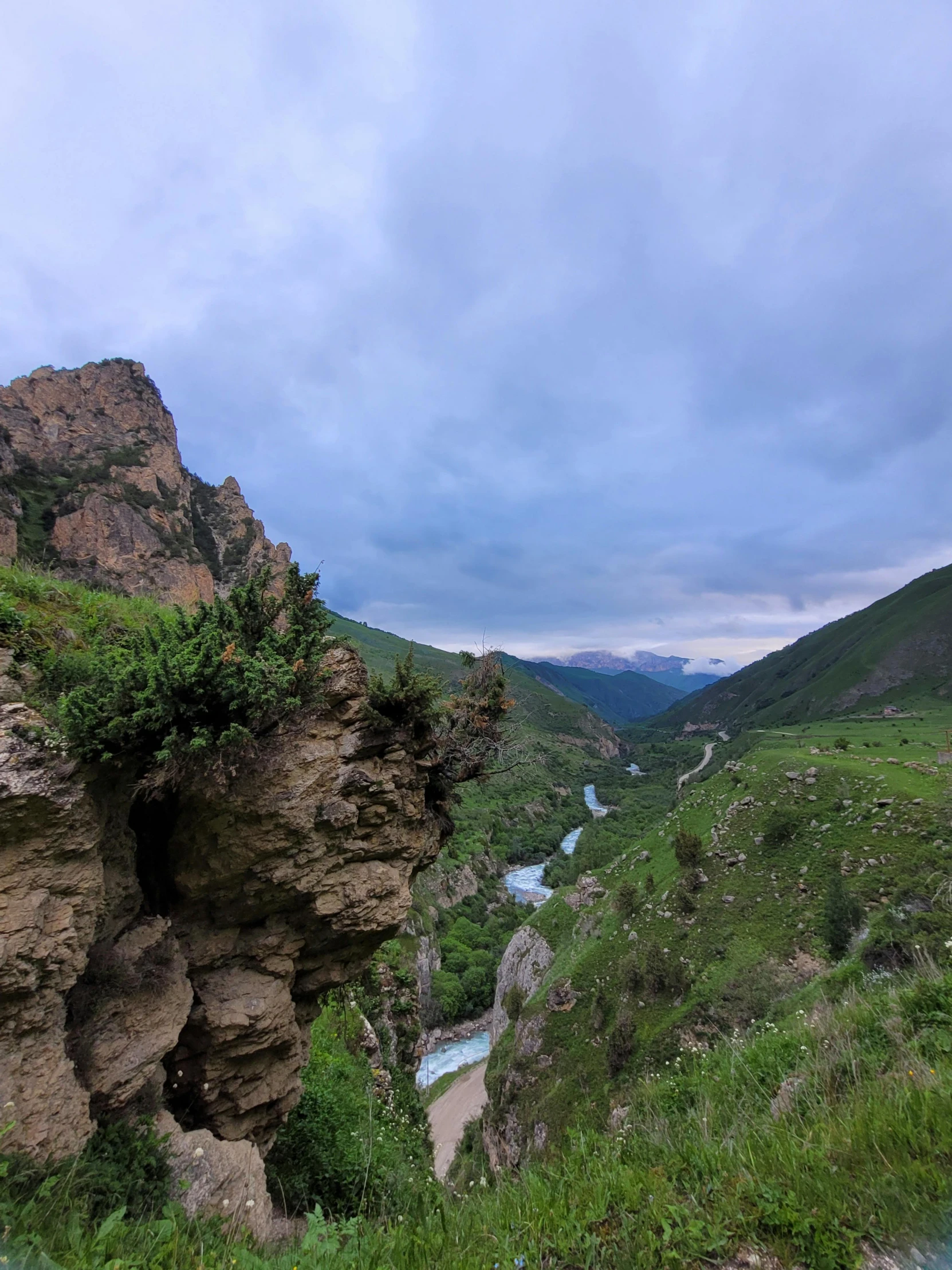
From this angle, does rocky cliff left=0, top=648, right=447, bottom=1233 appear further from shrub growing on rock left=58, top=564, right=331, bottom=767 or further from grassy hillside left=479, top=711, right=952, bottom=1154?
grassy hillside left=479, top=711, right=952, bottom=1154

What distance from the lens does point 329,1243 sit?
3.82m

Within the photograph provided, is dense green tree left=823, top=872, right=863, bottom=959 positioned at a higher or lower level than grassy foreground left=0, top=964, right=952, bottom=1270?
lower

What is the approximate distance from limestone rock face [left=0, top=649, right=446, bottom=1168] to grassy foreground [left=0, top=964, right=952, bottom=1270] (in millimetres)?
1240

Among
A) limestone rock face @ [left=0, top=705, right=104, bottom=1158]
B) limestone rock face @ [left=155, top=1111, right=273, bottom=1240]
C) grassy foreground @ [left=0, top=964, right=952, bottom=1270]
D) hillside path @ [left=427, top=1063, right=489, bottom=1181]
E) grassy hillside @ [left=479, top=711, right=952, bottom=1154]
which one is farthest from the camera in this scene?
hillside path @ [left=427, top=1063, right=489, bottom=1181]

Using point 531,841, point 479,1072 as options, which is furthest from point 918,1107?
point 531,841

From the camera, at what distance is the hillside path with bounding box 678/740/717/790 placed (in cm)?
12430

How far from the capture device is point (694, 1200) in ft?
11.4

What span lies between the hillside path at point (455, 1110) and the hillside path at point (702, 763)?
268ft

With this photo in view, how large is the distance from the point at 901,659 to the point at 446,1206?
203334 millimetres

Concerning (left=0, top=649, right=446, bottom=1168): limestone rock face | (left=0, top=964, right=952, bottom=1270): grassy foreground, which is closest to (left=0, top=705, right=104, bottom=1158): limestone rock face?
(left=0, top=649, right=446, bottom=1168): limestone rock face

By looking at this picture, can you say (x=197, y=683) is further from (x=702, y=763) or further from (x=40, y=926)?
(x=702, y=763)

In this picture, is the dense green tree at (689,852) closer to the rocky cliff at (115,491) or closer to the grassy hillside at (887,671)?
the rocky cliff at (115,491)

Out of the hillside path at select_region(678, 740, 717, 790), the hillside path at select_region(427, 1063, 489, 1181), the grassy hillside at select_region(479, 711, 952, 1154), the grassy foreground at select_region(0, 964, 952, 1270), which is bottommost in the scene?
the hillside path at select_region(427, 1063, 489, 1181)

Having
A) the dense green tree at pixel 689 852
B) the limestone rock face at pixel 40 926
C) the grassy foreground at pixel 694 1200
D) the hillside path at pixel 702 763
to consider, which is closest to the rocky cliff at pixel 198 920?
the limestone rock face at pixel 40 926
